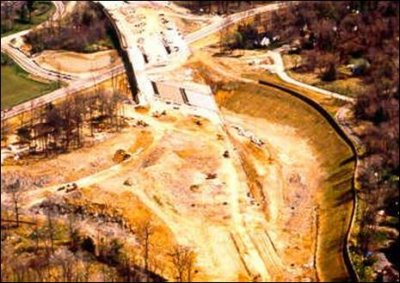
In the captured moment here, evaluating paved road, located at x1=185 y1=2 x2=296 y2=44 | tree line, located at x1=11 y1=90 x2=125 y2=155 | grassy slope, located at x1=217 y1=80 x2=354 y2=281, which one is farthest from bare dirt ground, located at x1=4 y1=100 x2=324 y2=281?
paved road, located at x1=185 y1=2 x2=296 y2=44

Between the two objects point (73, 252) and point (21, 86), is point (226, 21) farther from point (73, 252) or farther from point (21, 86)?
point (73, 252)

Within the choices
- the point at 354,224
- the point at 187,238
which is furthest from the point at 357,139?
the point at 187,238

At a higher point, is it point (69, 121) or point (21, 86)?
point (69, 121)

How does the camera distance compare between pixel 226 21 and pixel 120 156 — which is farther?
pixel 226 21

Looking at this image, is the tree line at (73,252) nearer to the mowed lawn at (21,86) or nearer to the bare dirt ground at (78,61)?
the mowed lawn at (21,86)

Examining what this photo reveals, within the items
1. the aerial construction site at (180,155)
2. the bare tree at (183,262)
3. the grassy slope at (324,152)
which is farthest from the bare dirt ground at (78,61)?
the bare tree at (183,262)

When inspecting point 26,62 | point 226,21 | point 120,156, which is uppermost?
point 226,21

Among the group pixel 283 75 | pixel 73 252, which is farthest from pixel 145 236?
pixel 283 75

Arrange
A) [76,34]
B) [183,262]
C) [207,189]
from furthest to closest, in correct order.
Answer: [76,34] < [207,189] < [183,262]
